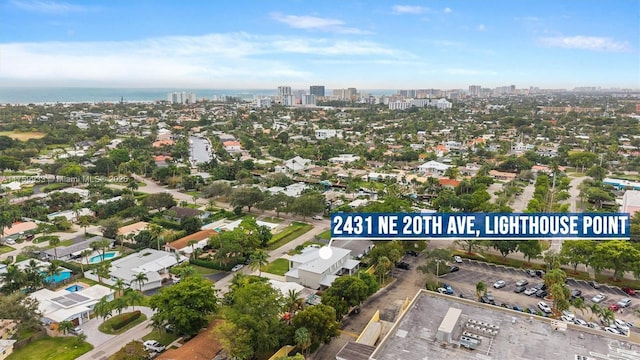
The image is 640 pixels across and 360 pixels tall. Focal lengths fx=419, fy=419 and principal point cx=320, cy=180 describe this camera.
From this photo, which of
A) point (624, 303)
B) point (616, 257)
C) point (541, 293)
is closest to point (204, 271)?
point (541, 293)

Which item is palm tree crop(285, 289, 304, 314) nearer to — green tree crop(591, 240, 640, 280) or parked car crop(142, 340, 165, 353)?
parked car crop(142, 340, 165, 353)

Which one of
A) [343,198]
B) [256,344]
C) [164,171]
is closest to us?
[256,344]

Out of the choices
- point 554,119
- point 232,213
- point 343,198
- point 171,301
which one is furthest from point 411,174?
point 554,119

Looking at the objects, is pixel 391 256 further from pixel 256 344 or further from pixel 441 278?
pixel 256 344

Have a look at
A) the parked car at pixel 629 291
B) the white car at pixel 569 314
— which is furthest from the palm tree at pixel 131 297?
the parked car at pixel 629 291

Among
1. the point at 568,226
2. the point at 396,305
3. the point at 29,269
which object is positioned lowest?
the point at 396,305

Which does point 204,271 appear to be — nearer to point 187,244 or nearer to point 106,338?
point 187,244
